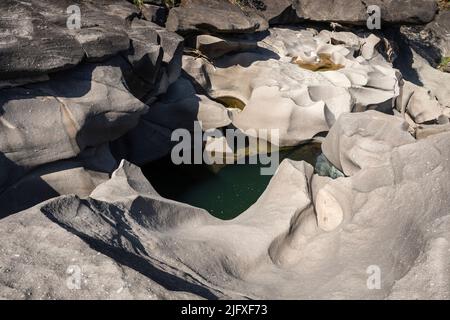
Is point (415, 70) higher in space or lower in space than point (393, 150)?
lower

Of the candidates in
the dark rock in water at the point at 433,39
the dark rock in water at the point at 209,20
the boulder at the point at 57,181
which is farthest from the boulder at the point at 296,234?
the dark rock in water at the point at 433,39

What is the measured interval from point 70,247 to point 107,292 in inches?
20.5

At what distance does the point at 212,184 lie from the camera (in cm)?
926

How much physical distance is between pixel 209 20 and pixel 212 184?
376cm

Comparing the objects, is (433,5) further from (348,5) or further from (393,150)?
(393,150)

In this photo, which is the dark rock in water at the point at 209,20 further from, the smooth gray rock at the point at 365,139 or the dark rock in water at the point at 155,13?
the smooth gray rock at the point at 365,139

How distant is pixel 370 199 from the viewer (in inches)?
208

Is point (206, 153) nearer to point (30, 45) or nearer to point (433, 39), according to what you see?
point (30, 45)

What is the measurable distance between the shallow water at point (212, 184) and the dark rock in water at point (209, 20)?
306 centimetres

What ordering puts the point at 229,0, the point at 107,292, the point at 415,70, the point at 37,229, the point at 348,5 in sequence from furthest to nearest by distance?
the point at 415,70 < the point at 348,5 < the point at 229,0 < the point at 37,229 < the point at 107,292

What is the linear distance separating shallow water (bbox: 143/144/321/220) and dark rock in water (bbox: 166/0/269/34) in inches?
120

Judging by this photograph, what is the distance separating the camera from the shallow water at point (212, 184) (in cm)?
870

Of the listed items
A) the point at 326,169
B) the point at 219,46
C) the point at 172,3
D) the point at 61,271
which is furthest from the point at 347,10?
the point at 61,271
